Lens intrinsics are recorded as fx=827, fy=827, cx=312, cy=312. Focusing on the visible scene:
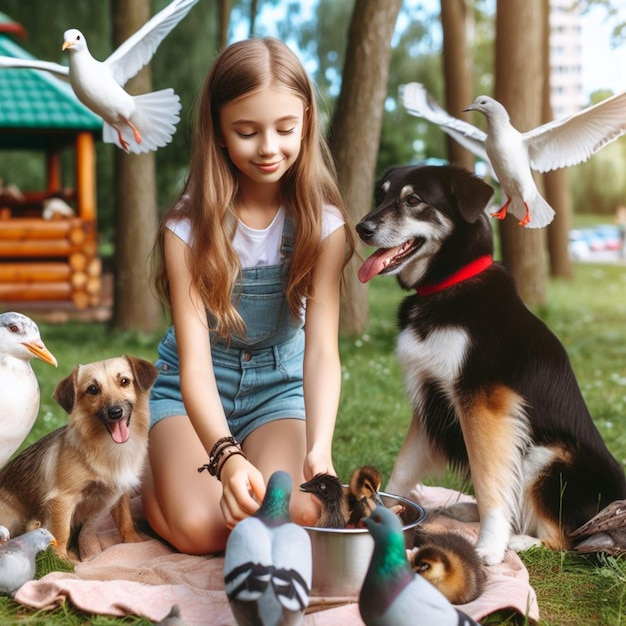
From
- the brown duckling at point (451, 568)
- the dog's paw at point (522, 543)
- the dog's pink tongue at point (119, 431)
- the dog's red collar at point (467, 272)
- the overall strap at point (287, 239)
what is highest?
the overall strap at point (287, 239)

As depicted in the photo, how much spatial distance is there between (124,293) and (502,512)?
6917mm

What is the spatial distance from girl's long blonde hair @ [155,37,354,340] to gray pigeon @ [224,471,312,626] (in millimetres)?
1235

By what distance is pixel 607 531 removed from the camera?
2953 millimetres

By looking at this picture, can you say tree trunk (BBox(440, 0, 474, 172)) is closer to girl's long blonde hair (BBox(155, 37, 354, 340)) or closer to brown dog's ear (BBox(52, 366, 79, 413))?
girl's long blonde hair (BBox(155, 37, 354, 340))

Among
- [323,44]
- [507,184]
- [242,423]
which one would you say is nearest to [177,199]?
[242,423]

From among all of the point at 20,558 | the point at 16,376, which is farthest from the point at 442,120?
the point at 20,558

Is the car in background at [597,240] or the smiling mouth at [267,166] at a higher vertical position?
the smiling mouth at [267,166]

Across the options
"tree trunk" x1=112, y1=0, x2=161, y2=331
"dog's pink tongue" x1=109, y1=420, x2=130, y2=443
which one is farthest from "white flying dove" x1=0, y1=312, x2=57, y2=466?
"tree trunk" x1=112, y1=0, x2=161, y2=331

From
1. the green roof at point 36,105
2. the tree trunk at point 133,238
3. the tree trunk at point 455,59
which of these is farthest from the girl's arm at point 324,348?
the tree trunk at point 455,59

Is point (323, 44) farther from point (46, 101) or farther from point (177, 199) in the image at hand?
point (177, 199)

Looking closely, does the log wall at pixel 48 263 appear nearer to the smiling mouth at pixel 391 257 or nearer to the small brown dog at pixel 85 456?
the small brown dog at pixel 85 456

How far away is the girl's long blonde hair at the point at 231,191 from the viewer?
2.99 meters

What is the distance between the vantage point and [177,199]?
3.38m

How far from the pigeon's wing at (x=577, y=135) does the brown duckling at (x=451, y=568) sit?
50.0 inches
